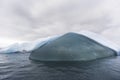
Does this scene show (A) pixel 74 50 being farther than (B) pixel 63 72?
Yes

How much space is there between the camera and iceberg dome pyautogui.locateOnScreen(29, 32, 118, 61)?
9.92 meters

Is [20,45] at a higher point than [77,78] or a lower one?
higher

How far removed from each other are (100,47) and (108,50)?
118 centimetres

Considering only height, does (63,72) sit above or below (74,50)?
below

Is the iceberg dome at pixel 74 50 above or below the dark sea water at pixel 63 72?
above

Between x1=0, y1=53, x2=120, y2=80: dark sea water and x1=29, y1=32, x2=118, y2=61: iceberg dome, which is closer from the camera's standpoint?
x1=0, y1=53, x2=120, y2=80: dark sea water

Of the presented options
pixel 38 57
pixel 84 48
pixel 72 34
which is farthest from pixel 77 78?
pixel 72 34

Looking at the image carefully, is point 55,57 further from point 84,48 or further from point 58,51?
point 84,48

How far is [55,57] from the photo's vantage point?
10070mm

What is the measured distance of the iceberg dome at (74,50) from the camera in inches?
391

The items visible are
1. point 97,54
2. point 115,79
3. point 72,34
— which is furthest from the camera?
point 72,34

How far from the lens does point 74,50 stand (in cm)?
1030

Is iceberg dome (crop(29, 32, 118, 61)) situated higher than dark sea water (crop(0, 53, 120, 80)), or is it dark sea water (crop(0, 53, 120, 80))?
iceberg dome (crop(29, 32, 118, 61))

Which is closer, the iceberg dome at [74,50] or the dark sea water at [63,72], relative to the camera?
the dark sea water at [63,72]
